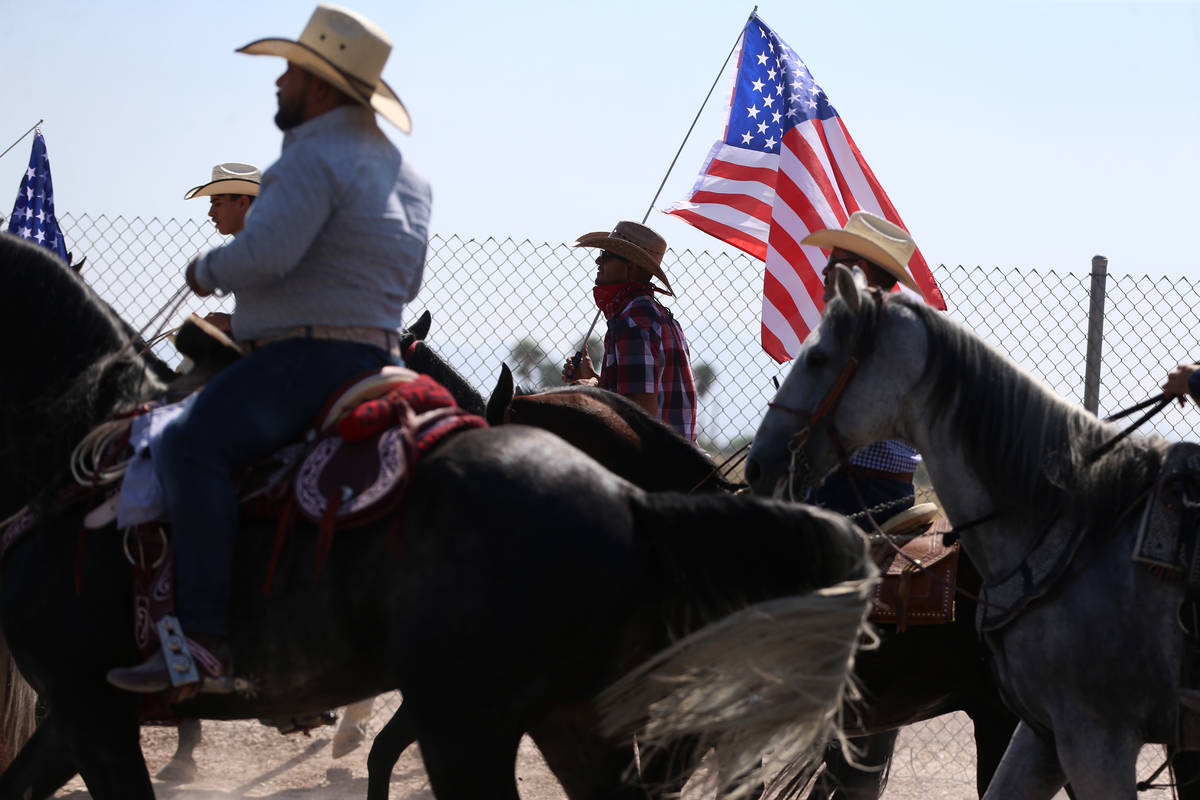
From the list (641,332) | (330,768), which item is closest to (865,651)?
(641,332)

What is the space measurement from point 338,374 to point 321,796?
351 cm

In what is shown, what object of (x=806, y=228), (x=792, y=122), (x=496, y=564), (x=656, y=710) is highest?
(x=792, y=122)

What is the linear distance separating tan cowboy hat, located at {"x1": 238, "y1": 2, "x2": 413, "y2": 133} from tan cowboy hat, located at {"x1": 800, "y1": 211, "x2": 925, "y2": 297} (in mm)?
2089

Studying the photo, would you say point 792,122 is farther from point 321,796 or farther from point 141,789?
point 141,789

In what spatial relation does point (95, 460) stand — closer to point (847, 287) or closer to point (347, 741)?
point (847, 287)

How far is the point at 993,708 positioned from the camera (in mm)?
4957

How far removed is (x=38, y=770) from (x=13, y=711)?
1167 mm

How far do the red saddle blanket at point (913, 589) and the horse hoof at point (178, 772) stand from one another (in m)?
3.63

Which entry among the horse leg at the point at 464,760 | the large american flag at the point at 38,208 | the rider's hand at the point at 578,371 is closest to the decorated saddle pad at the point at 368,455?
the horse leg at the point at 464,760

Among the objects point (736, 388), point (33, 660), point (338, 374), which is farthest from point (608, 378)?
point (33, 660)

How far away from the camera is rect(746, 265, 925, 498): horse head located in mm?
4055

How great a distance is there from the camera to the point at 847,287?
4043mm

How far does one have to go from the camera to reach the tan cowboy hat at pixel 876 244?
4.98 metres

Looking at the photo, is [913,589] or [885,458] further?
[885,458]
